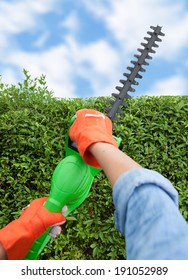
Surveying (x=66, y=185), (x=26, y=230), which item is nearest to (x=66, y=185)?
(x=66, y=185)

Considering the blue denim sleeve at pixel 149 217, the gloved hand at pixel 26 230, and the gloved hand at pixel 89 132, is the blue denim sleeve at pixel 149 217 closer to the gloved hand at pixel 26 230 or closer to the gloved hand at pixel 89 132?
the gloved hand at pixel 89 132

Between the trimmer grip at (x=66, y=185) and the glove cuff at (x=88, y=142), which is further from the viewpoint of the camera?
the trimmer grip at (x=66, y=185)

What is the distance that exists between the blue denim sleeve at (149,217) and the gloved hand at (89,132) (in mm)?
570

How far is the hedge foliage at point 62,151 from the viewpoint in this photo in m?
4.53

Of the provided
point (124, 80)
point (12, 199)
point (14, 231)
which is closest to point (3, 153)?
point (12, 199)

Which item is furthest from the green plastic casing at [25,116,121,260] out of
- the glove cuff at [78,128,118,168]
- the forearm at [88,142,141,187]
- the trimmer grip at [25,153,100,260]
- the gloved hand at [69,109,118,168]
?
the forearm at [88,142,141,187]

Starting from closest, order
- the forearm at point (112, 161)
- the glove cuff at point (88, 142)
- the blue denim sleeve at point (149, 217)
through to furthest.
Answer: the blue denim sleeve at point (149, 217)
the forearm at point (112, 161)
the glove cuff at point (88, 142)

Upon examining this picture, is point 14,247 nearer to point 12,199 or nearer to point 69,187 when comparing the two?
point 69,187

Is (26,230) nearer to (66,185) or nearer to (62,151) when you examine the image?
(66,185)

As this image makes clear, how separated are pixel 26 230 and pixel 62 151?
2320mm

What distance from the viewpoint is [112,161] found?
145 centimetres

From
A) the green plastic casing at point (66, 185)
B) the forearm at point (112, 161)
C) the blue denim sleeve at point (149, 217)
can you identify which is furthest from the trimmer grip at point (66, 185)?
the blue denim sleeve at point (149, 217)
